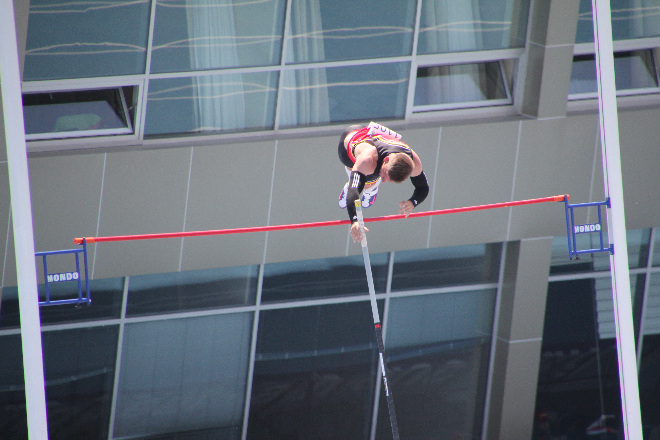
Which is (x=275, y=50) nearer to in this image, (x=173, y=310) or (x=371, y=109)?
(x=371, y=109)

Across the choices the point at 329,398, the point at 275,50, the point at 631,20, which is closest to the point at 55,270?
the point at 275,50

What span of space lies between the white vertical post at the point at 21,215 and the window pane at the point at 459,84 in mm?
6256

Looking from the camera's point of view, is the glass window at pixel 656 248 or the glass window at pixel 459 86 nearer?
the glass window at pixel 459 86

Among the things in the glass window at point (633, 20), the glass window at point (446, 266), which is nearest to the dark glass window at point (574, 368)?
the glass window at point (446, 266)

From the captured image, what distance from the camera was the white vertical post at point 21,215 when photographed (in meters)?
6.10

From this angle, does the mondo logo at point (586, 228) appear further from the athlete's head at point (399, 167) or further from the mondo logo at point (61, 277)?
the mondo logo at point (61, 277)

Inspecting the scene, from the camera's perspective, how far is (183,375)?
1088 centimetres

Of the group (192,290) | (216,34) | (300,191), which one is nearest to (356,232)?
(300,191)

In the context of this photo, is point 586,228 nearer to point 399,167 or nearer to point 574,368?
point 399,167

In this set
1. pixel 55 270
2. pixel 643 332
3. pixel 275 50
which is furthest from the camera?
pixel 643 332

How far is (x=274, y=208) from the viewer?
390 inches

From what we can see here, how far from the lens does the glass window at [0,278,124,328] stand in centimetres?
979

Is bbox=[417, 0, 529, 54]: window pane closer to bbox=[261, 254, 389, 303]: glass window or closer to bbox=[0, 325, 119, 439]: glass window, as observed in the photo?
bbox=[261, 254, 389, 303]: glass window

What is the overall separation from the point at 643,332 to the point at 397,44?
7.05m
